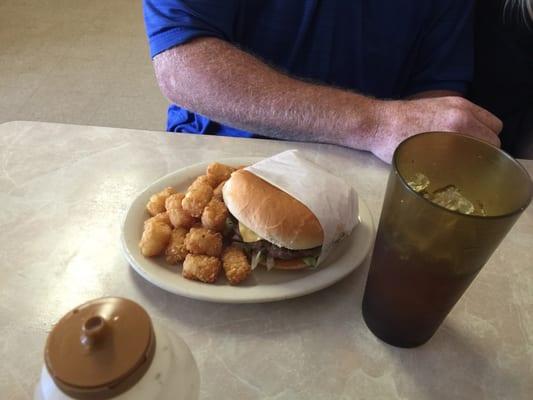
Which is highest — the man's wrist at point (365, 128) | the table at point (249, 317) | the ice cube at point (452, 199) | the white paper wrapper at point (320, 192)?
the ice cube at point (452, 199)

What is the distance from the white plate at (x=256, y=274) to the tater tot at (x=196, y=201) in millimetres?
76

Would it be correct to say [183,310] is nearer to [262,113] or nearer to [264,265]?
[264,265]

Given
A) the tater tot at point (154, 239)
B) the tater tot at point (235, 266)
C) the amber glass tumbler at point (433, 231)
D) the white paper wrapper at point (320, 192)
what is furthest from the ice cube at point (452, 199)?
the tater tot at point (154, 239)

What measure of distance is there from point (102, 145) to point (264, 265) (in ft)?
1.36

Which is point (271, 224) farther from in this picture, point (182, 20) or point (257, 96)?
point (182, 20)

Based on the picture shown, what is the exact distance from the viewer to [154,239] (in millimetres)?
649

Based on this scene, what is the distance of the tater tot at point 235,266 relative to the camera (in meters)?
0.62

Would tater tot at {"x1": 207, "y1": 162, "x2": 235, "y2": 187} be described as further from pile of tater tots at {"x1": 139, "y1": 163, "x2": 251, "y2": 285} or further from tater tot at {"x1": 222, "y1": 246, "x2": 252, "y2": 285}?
tater tot at {"x1": 222, "y1": 246, "x2": 252, "y2": 285}

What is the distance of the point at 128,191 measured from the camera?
0.78 meters

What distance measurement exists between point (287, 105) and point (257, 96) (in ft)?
0.20

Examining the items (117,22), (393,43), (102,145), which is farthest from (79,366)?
(117,22)

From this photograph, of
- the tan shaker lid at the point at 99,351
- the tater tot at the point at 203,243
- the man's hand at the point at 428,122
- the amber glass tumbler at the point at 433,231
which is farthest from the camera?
the man's hand at the point at 428,122

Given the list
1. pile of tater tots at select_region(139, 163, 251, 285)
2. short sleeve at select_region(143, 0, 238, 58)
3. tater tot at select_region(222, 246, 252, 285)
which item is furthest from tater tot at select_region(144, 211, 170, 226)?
short sleeve at select_region(143, 0, 238, 58)

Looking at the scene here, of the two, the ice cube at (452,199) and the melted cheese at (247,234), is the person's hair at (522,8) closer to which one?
the ice cube at (452,199)
